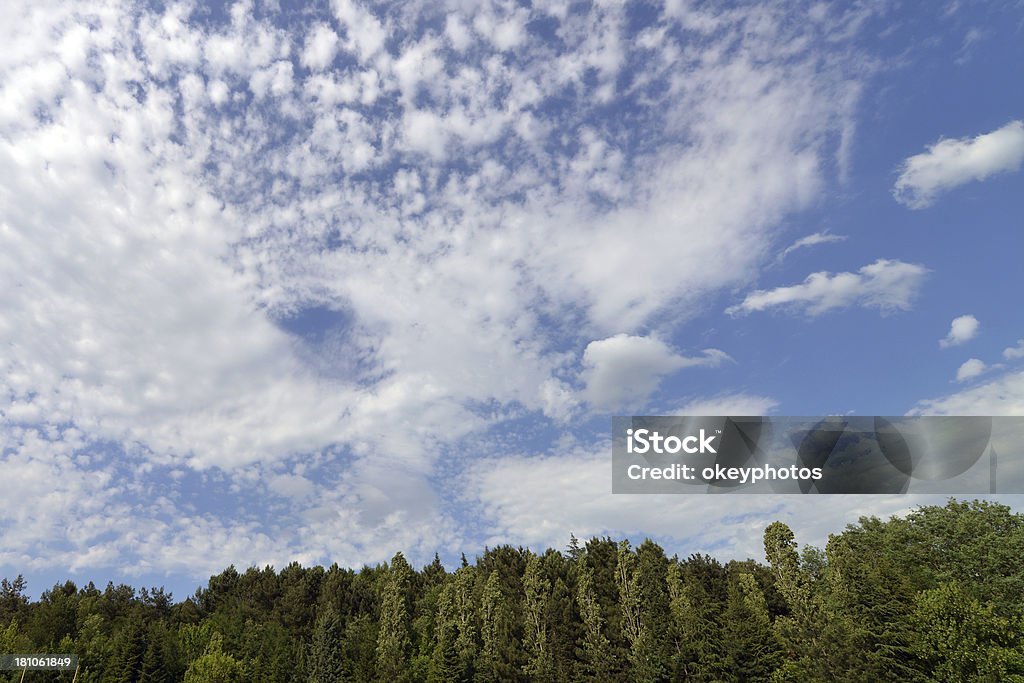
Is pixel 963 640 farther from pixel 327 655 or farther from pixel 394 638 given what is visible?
pixel 327 655

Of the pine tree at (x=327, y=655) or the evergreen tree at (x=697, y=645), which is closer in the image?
the evergreen tree at (x=697, y=645)

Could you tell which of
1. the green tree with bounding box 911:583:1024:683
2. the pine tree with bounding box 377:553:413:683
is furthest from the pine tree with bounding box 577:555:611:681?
the green tree with bounding box 911:583:1024:683

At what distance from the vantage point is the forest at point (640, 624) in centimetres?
5953

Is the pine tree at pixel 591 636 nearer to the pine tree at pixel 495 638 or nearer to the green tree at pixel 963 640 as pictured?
the pine tree at pixel 495 638

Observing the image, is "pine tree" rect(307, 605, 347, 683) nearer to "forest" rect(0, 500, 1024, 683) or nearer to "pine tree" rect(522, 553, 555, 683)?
"forest" rect(0, 500, 1024, 683)

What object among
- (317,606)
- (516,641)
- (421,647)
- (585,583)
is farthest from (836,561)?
(317,606)

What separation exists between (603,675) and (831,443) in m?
35.1

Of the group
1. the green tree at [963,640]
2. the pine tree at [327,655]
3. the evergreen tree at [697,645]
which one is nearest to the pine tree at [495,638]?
the pine tree at [327,655]

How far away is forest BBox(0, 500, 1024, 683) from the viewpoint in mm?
59531

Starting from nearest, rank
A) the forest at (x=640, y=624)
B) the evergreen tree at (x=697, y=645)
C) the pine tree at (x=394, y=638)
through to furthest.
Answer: the forest at (x=640, y=624) < the evergreen tree at (x=697, y=645) < the pine tree at (x=394, y=638)

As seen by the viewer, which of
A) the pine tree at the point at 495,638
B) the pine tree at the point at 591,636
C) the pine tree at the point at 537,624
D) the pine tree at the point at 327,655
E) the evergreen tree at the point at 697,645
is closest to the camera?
the evergreen tree at the point at 697,645

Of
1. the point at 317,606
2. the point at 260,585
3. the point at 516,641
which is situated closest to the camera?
the point at 516,641

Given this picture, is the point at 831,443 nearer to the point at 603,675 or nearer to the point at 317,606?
the point at 603,675

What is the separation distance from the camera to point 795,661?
67000 millimetres
